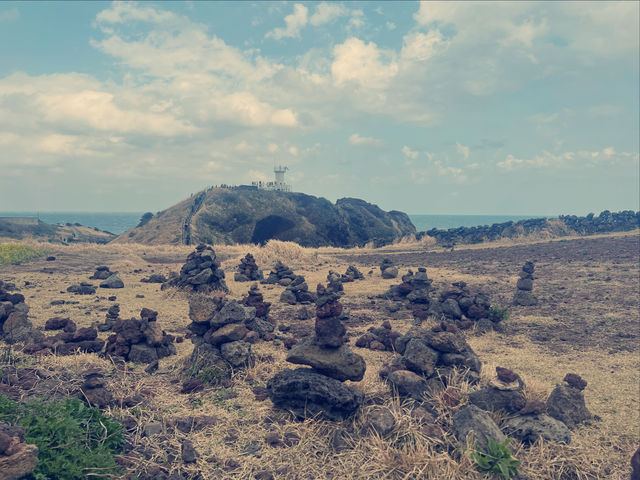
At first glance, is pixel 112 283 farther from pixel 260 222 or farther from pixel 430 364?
pixel 260 222

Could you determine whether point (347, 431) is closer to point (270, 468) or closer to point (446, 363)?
point (270, 468)

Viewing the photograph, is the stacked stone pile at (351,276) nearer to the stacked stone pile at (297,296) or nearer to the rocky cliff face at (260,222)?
the stacked stone pile at (297,296)

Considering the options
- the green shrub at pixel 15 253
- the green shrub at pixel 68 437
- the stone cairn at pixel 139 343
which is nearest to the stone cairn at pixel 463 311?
the stone cairn at pixel 139 343

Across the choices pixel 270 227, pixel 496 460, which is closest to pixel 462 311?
pixel 496 460

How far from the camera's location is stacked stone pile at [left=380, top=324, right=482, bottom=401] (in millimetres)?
7176

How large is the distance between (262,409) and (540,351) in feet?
25.6

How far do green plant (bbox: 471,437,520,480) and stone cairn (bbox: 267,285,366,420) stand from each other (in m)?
1.90

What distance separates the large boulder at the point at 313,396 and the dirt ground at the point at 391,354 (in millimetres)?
275

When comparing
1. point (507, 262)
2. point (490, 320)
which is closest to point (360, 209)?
point (507, 262)

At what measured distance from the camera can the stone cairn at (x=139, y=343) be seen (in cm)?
951

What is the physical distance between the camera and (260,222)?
60.2 metres

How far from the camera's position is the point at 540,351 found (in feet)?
35.3

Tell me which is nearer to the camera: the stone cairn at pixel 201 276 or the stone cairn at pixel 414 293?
the stone cairn at pixel 414 293

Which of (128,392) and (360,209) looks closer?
(128,392)
